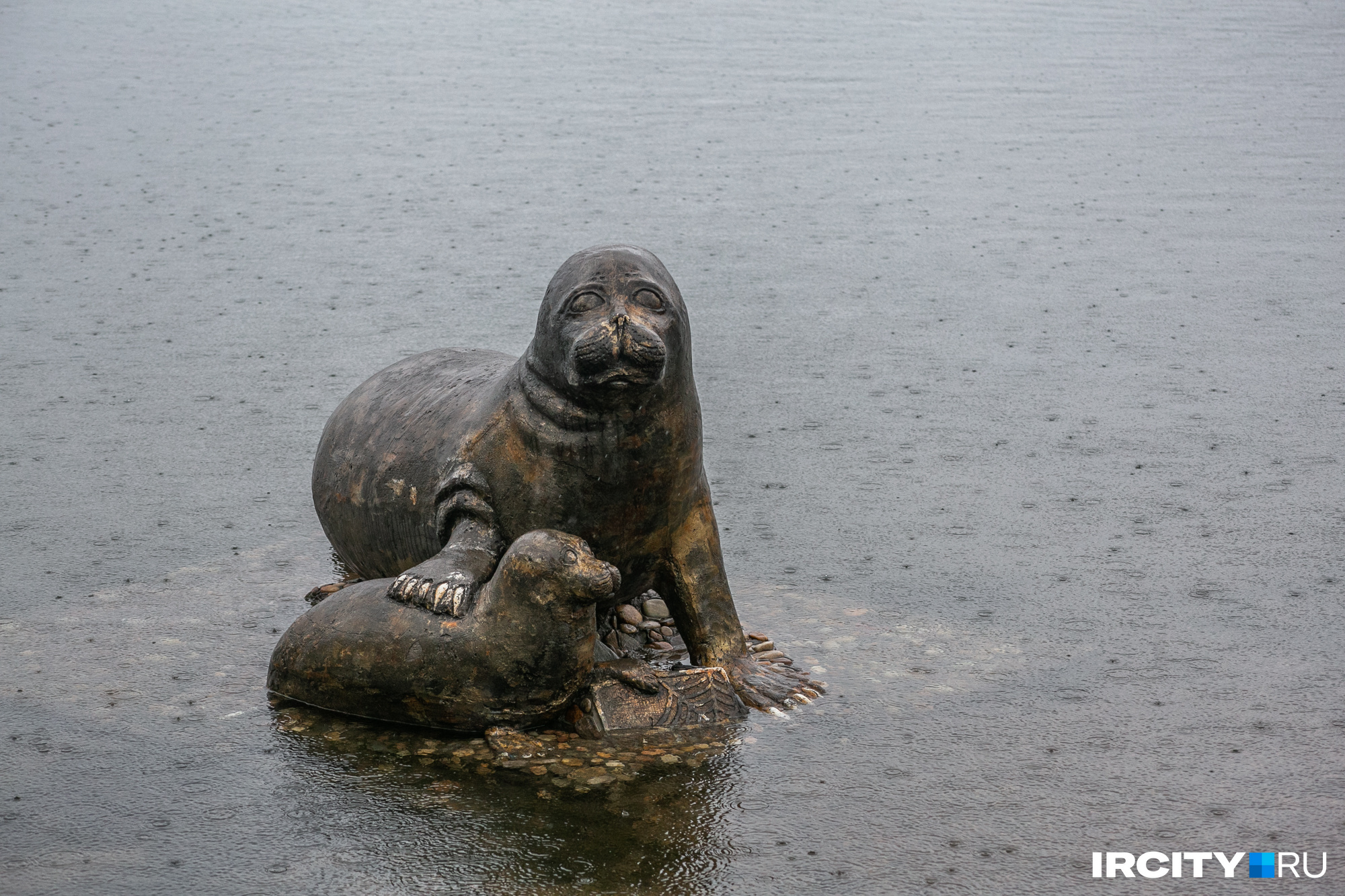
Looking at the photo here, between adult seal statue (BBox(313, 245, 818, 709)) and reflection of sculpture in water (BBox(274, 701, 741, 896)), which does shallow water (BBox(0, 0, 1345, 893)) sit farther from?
adult seal statue (BBox(313, 245, 818, 709))

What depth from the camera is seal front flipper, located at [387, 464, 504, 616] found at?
17.1 ft

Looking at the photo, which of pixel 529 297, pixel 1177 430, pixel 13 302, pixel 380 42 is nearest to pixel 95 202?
pixel 13 302

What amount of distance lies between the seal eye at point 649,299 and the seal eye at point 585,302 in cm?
13

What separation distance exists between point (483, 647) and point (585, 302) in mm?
1195

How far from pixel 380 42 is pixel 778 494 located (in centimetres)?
1501

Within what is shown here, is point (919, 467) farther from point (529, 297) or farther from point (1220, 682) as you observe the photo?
point (529, 297)

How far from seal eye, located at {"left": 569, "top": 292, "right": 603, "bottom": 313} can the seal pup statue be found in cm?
75

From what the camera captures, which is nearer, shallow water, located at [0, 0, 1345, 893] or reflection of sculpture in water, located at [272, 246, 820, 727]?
shallow water, located at [0, 0, 1345, 893]

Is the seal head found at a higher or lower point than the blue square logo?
higher

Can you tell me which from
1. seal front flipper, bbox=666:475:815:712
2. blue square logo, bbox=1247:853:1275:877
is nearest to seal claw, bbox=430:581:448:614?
seal front flipper, bbox=666:475:815:712

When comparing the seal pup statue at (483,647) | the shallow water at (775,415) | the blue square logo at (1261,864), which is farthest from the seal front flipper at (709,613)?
the blue square logo at (1261,864)

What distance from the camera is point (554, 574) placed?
5078 mm

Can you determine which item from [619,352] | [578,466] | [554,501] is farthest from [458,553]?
[619,352]

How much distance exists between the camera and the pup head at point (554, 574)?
5082 millimetres
